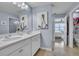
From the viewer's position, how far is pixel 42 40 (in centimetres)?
387

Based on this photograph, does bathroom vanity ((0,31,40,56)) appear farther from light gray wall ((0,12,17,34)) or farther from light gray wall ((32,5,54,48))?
light gray wall ((32,5,54,48))

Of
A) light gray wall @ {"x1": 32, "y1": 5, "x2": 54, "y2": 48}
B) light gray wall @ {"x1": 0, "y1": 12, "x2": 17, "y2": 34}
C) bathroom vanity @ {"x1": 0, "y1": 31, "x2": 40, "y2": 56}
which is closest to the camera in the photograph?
bathroom vanity @ {"x1": 0, "y1": 31, "x2": 40, "y2": 56}

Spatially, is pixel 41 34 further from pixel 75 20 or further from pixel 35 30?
pixel 75 20


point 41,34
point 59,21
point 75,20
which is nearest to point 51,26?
point 41,34

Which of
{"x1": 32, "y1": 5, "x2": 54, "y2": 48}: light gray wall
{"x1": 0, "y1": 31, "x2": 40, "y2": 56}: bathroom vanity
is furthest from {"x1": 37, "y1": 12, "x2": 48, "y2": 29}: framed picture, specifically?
{"x1": 0, "y1": 31, "x2": 40, "y2": 56}: bathroom vanity

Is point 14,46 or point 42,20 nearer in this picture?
point 14,46

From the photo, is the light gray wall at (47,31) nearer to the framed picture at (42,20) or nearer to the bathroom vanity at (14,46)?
the framed picture at (42,20)

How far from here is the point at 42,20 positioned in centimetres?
385

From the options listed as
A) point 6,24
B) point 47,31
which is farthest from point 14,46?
point 47,31

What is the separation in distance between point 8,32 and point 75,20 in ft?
12.0

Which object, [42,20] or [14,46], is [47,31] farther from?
[14,46]

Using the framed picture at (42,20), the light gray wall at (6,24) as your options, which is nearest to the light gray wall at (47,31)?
the framed picture at (42,20)

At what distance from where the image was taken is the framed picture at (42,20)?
375 cm

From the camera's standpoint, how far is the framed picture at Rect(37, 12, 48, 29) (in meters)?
3.75
